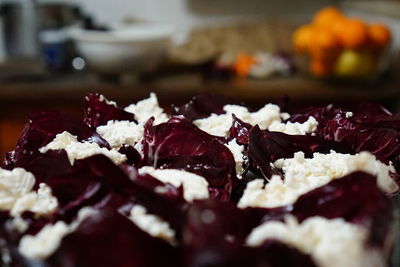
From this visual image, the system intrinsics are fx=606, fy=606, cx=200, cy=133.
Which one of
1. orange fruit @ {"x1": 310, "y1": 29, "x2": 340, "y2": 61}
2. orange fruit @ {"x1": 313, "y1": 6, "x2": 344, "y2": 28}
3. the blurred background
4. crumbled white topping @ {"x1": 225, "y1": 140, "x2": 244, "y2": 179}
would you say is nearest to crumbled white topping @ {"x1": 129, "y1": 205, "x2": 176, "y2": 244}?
crumbled white topping @ {"x1": 225, "y1": 140, "x2": 244, "y2": 179}

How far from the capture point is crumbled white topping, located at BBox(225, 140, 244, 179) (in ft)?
3.04

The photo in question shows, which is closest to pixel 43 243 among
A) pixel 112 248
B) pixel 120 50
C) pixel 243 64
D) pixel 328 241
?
pixel 112 248

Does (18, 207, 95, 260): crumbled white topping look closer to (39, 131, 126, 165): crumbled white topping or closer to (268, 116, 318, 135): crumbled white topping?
(39, 131, 126, 165): crumbled white topping

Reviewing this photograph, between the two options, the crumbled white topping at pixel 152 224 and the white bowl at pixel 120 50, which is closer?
the crumbled white topping at pixel 152 224

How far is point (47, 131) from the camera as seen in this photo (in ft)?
3.30

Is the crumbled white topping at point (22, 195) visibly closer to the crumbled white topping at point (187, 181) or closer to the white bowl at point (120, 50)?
the crumbled white topping at point (187, 181)

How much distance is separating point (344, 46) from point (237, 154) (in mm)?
1896

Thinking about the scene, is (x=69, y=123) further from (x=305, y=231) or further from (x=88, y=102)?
(x=305, y=231)

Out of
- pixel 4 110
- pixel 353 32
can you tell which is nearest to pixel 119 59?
pixel 4 110

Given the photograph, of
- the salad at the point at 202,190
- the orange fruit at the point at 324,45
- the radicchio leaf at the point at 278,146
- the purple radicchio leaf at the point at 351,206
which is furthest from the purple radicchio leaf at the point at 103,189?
the orange fruit at the point at 324,45

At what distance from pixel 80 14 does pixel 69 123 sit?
2243 mm

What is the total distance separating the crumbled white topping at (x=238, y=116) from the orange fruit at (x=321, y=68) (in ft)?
5.42

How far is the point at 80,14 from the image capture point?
10.3 feet

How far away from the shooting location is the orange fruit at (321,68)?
2.74m
